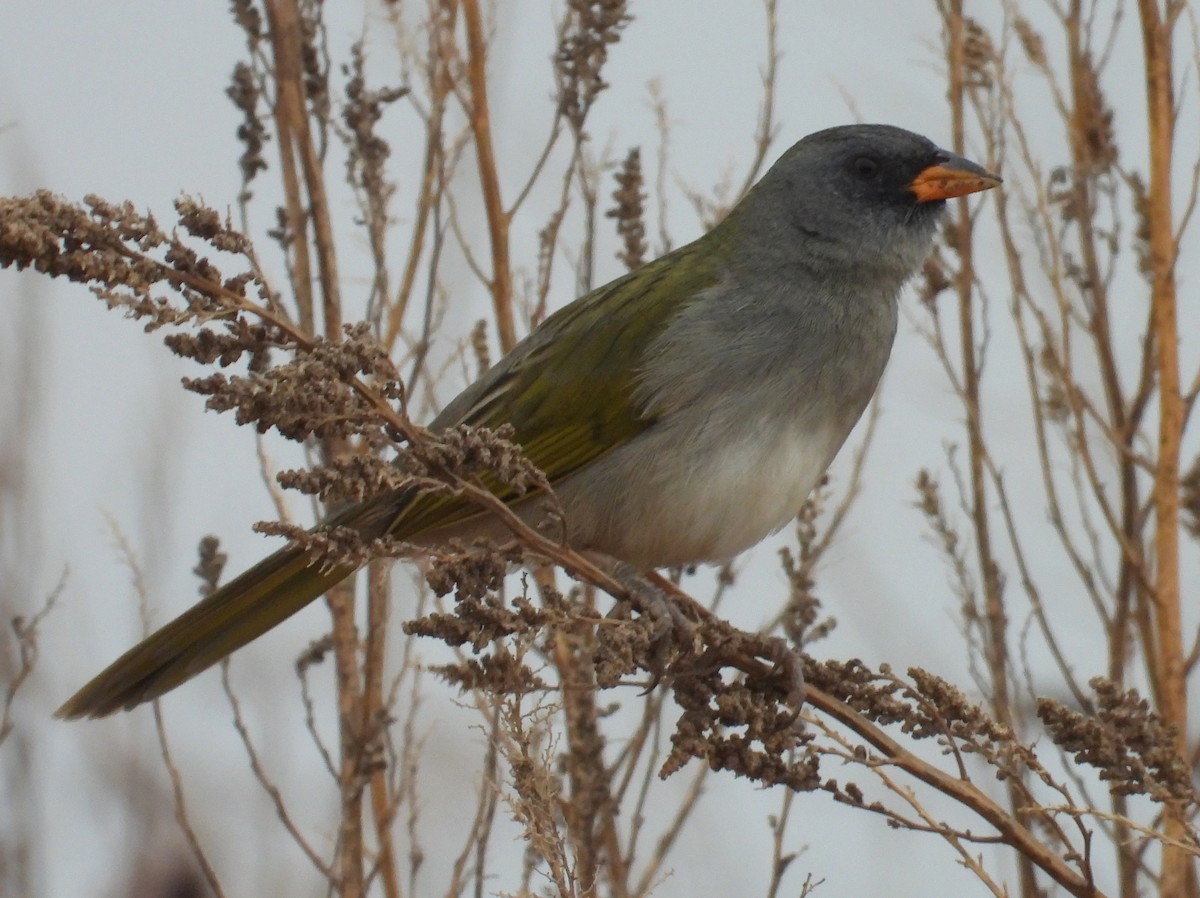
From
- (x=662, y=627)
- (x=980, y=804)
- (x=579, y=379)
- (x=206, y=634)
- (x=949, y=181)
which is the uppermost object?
(x=949, y=181)

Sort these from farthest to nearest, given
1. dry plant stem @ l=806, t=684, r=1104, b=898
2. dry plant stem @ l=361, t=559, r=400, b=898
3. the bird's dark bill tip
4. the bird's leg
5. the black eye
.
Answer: the black eye → the bird's dark bill tip → dry plant stem @ l=361, t=559, r=400, b=898 → the bird's leg → dry plant stem @ l=806, t=684, r=1104, b=898

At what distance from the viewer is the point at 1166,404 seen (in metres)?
3.72

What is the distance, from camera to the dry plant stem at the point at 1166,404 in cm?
337

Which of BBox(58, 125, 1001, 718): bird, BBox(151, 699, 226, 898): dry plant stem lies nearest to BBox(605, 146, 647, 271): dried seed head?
BBox(58, 125, 1001, 718): bird

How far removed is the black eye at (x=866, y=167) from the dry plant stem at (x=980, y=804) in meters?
2.21

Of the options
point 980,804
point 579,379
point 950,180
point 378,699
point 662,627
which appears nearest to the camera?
point 980,804

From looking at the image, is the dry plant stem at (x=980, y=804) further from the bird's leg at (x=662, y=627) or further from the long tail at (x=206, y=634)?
the long tail at (x=206, y=634)

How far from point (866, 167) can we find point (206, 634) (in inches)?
83.1

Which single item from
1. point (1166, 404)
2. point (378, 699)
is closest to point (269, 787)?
point (378, 699)

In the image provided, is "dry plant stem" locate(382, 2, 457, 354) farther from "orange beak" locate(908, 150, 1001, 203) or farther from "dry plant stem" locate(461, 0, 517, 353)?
"orange beak" locate(908, 150, 1001, 203)

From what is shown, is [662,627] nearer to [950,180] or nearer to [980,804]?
[980,804]

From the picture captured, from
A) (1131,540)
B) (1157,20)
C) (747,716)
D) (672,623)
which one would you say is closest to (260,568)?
(672,623)

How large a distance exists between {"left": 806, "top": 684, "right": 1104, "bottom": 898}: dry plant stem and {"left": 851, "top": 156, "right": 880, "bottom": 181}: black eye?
221cm

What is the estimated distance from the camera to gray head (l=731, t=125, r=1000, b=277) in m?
4.29
